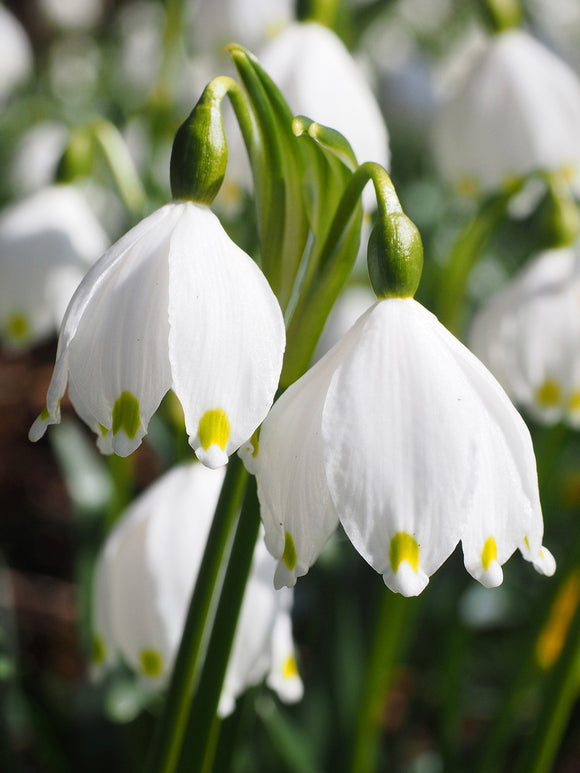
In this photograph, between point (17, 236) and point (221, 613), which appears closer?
point (221, 613)

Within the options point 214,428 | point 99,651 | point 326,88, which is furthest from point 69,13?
point 214,428

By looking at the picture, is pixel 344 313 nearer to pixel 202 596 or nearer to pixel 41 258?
pixel 41 258

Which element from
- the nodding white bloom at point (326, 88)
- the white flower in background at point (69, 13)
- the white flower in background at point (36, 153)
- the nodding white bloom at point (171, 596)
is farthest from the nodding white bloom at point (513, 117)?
the white flower in background at point (69, 13)

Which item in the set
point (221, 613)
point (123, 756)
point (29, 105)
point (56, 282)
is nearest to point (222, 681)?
point (221, 613)

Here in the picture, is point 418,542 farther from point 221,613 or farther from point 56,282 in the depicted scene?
point 56,282

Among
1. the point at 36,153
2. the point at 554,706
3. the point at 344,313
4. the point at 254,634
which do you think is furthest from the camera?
the point at 36,153

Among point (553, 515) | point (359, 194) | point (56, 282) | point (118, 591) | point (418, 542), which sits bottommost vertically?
point (553, 515)

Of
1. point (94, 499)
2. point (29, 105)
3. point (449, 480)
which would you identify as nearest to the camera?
point (449, 480)
